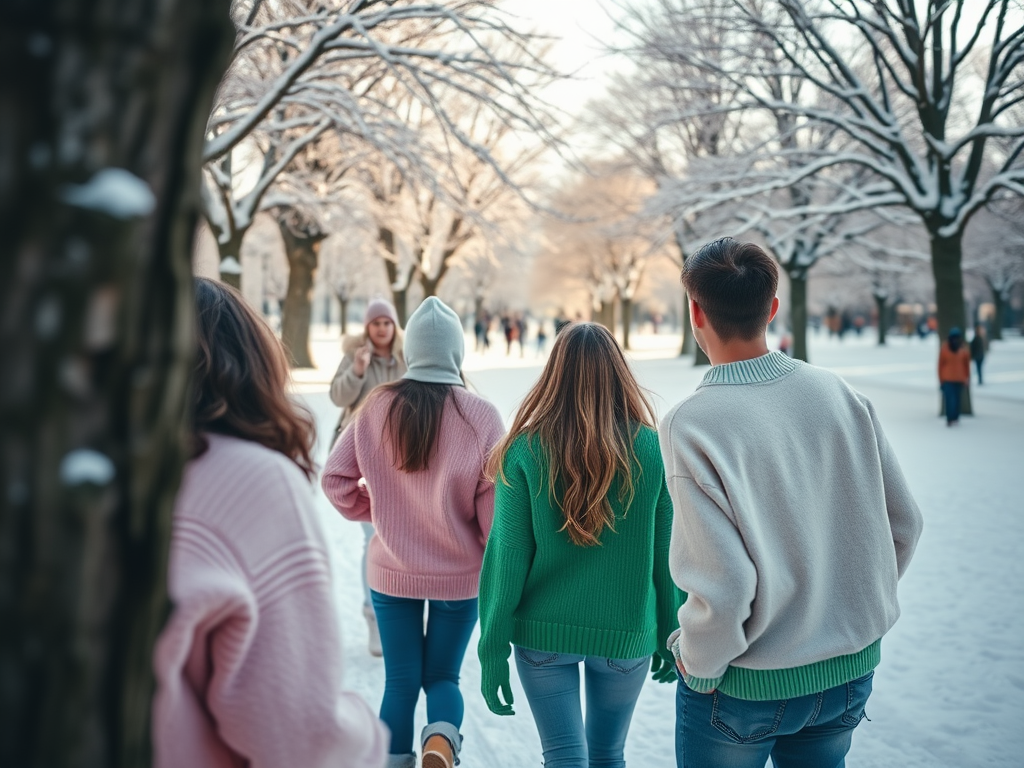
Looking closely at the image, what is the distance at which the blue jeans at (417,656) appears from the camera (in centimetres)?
342

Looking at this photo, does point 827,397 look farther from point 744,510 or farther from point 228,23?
point 228,23

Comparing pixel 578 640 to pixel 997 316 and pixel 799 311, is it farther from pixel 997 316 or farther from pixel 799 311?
pixel 997 316

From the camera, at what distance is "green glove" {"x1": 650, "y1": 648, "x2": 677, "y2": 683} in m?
2.88

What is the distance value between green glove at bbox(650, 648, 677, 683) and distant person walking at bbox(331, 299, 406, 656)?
2.89 m

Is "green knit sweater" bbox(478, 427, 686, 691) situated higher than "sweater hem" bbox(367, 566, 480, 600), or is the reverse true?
"green knit sweater" bbox(478, 427, 686, 691)

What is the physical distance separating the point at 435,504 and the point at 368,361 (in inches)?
93.9

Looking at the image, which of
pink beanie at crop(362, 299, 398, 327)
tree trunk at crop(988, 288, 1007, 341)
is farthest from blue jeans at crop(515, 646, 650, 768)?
tree trunk at crop(988, 288, 1007, 341)

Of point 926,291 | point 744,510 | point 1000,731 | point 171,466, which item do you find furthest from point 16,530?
point 926,291

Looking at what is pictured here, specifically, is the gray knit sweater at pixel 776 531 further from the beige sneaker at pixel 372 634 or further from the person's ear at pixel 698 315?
the beige sneaker at pixel 372 634

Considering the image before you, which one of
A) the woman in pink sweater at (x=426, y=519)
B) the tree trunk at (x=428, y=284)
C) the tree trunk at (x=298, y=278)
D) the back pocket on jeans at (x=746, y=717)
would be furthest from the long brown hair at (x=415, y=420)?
the tree trunk at (x=428, y=284)

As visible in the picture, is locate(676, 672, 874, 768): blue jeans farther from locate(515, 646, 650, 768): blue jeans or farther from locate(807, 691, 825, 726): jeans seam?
locate(515, 646, 650, 768): blue jeans

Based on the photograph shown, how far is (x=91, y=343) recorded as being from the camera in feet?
2.73

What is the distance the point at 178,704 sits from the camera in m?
1.44

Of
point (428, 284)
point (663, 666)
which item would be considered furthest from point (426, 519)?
point (428, 284)
